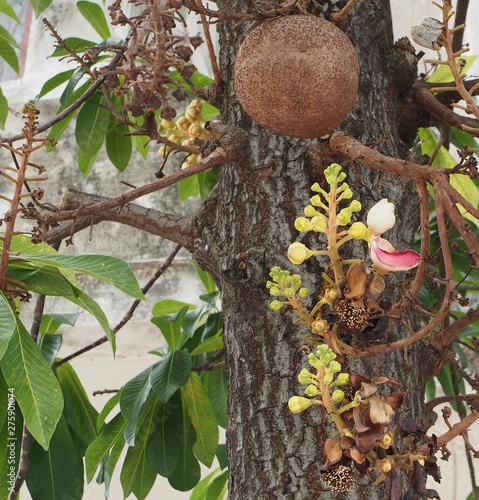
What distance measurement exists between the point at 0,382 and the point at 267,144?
391mm

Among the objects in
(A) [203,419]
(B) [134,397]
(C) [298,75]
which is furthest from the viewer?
(A) [203,419]

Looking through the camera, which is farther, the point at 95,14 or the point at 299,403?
the point at 95,14

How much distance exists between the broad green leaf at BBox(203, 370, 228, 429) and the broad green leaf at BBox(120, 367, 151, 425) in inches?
7.7

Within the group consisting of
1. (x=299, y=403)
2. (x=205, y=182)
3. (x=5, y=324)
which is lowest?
(x=299, y=403)

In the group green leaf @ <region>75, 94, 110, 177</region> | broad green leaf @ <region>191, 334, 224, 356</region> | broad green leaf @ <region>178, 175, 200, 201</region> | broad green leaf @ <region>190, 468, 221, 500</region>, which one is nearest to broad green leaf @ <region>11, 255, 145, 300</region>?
broad green leaf @ <region>191, 334, 224, 356</region>

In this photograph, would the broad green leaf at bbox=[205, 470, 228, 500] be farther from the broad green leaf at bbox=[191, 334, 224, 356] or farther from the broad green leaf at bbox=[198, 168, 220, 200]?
the broad green leaf at bbox=[198, 168, 220, 200]

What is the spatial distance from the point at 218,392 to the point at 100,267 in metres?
0.60

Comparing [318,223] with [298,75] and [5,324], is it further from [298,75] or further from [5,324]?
[5,324]

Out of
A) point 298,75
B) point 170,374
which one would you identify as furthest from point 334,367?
point 170,374

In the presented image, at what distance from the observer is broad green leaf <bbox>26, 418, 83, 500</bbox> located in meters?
1.10

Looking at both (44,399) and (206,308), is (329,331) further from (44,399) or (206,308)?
(206,308)

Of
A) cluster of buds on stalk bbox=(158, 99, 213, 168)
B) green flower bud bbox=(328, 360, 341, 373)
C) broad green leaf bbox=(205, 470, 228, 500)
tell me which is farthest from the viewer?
broad green leaf bbox=(205, 470, 228, 500)

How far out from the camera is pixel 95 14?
1423 mm

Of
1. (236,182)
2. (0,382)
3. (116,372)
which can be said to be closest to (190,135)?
(236,182)
